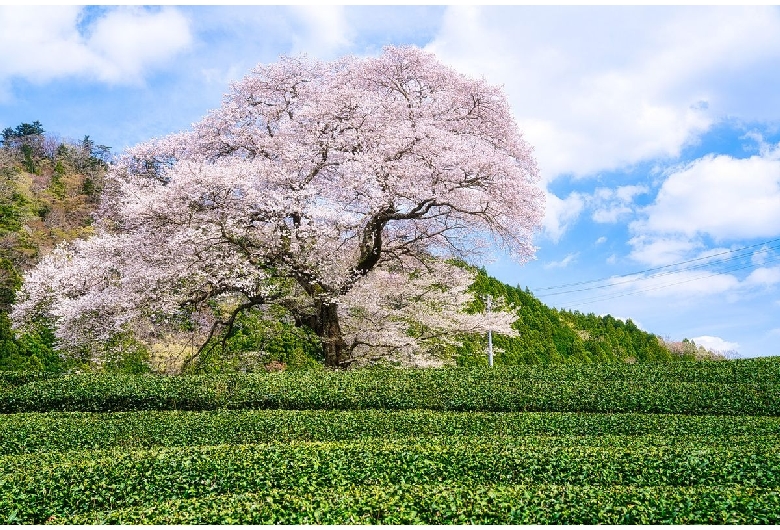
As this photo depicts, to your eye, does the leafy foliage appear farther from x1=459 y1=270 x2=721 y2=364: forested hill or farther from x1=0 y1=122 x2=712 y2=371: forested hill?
x1=459 y1=270 x2=721 y2=364: forested hill

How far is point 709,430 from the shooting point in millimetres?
12141

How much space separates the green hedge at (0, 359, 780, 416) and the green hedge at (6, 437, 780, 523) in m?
3.76

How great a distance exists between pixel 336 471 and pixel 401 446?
1.38 metres

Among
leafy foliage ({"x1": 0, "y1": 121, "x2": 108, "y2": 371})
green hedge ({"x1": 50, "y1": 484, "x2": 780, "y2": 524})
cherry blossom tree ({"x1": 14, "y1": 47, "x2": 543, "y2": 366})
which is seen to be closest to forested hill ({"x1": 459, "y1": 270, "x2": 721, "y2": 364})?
cherry blossom tree ({"x1": 14, "y1": 47, "x2": 543, "y2": 366})

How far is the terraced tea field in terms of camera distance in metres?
6.92

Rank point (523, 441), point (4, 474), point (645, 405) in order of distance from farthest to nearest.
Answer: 1. point (645, 405)
2. point (523, 441)
3. point (4, 474)

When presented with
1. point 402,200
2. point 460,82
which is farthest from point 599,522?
point 460,82

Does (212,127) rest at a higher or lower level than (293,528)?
higher

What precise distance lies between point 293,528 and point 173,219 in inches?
393

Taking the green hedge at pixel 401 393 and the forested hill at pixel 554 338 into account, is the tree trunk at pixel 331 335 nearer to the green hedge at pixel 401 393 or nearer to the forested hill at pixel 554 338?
the green hedge at pixel 401 393

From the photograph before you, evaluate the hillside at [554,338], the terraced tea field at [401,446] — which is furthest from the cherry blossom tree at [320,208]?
the hillside at [554,338]

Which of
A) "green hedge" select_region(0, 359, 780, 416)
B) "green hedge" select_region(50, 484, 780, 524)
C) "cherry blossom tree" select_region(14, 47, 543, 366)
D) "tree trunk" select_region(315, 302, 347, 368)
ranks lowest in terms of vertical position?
"green hedge" select_region(50, 484, 780, 524)

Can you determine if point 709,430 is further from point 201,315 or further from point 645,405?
point 201,315

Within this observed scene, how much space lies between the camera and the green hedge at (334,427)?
1184 centimetres
